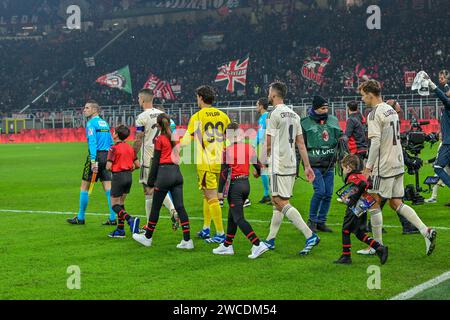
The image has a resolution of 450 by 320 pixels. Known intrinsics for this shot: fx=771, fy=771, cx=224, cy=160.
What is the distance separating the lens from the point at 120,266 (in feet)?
30.1

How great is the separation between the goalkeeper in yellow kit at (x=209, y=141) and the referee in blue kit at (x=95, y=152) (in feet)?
8.54

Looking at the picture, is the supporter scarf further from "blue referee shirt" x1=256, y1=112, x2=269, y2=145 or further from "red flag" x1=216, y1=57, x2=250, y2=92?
"red flag" x1=216, y1=57, x2=250, y2=92

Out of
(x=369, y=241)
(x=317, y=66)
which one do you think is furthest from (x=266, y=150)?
(x=317, y=66)

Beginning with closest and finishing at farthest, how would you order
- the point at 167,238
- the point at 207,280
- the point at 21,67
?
the point at 207,280, the point at 167,238, the point at 21,67

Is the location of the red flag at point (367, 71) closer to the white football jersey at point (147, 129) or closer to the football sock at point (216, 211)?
the white football jersey at point (147, 129)

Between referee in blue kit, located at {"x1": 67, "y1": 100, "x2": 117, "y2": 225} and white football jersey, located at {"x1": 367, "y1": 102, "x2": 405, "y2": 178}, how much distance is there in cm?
510

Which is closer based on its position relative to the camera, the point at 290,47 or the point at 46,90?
the point at 290,47

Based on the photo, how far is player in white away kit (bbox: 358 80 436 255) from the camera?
916 cm

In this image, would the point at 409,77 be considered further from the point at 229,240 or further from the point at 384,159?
the point at 229,240

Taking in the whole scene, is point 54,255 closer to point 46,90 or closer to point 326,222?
point 326,222

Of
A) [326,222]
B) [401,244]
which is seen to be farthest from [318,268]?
[326,222]

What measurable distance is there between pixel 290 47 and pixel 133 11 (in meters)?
19.8

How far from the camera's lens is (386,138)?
9266mm

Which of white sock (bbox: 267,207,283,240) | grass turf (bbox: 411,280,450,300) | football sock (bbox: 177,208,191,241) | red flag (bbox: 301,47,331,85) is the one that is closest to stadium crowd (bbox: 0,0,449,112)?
red flag (bbox: 301,47,331,85)
